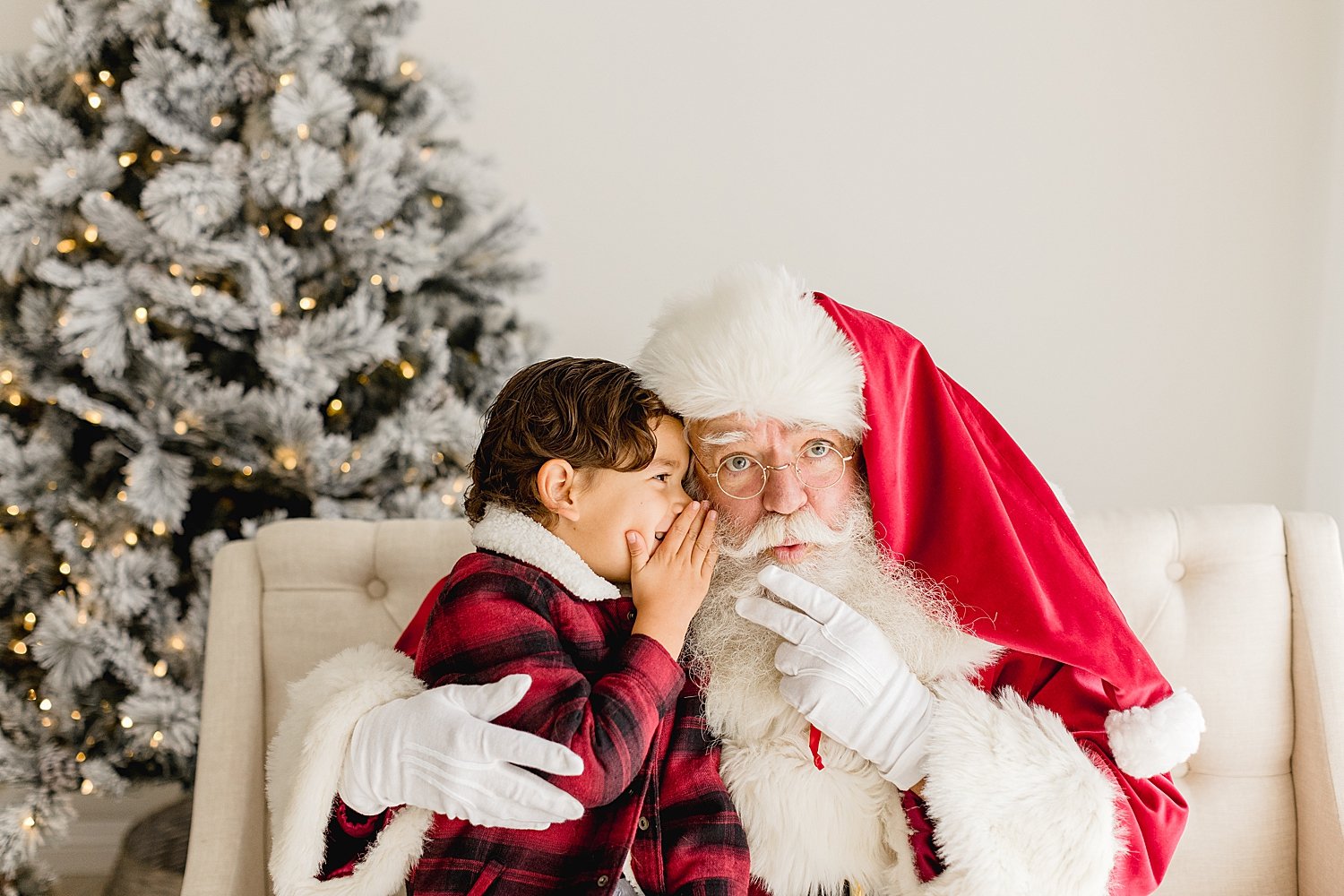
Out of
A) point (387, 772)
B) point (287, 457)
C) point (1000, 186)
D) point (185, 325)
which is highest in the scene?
point (1000, 186)

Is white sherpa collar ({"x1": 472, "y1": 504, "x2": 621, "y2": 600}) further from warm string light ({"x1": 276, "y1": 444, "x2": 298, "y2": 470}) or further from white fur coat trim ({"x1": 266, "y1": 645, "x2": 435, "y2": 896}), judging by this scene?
warm string light ({"x1": 276, "y1": 444, "x2": 298, "y2": 470})

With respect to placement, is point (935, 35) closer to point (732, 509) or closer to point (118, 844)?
point (732, 509)

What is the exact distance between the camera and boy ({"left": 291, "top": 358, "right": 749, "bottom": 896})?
132 centimetres

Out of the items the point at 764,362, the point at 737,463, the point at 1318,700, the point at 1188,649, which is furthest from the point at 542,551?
the point at 1318,700

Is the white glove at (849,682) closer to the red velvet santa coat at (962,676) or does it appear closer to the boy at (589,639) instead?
the red velvet santa coat at (962,676)

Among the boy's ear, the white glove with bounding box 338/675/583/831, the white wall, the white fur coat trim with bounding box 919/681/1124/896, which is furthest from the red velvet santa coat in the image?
the white wall

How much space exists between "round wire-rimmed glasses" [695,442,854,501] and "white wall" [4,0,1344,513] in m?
1.22

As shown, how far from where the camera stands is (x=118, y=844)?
271 cm

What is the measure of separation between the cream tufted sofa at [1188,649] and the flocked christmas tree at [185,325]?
0.31 m

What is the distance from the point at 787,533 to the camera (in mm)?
1434

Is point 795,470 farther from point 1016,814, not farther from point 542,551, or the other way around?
point 1016,814

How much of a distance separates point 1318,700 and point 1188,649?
230mm

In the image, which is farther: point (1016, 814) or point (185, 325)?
point (185, 325)

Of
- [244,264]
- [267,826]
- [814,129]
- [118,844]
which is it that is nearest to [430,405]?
[244,264]
